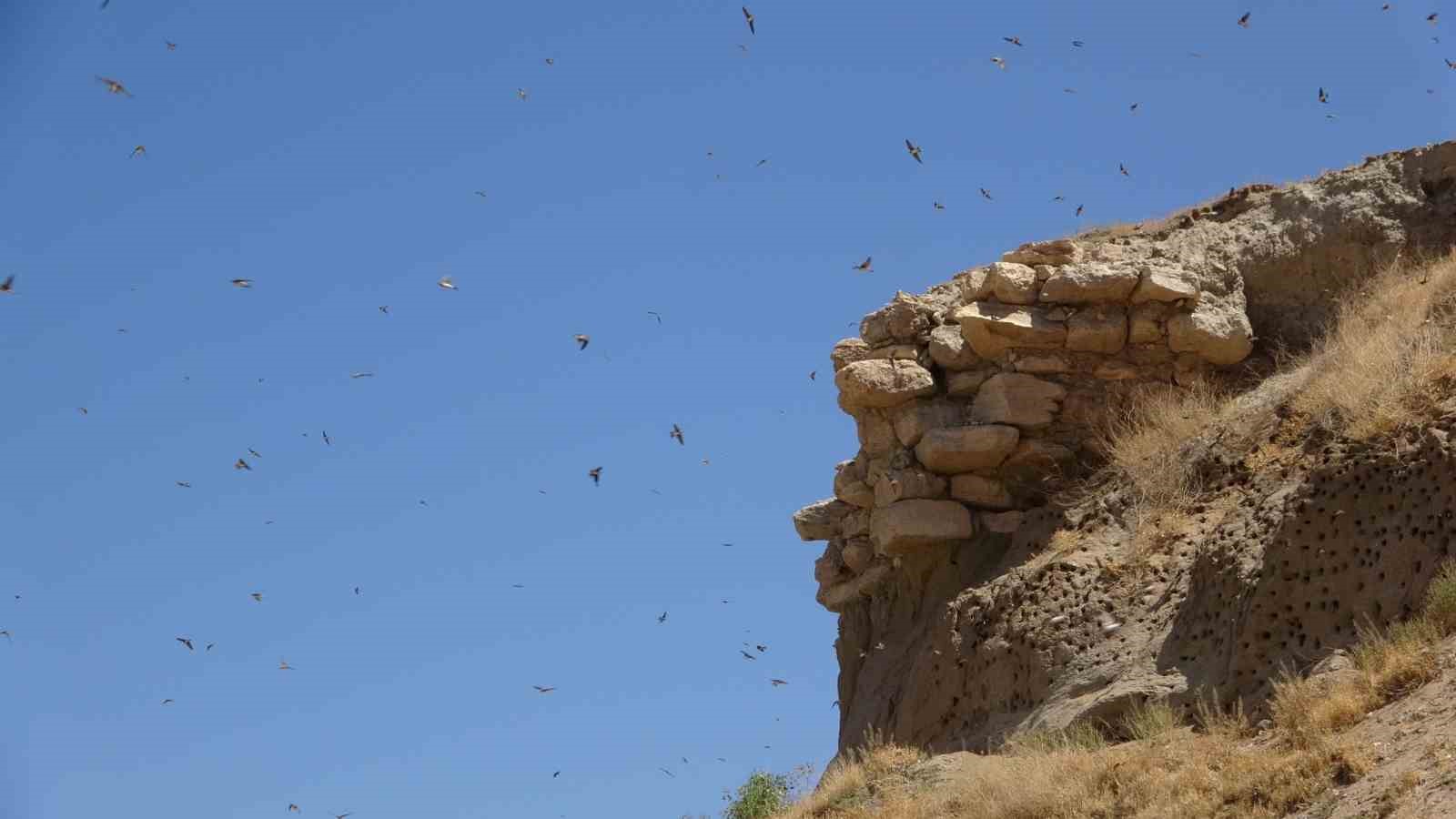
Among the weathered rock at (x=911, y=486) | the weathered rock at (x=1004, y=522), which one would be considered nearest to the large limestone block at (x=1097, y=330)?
the weathered rock at (x=1004, y=522)

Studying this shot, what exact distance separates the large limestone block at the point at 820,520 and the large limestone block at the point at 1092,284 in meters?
3.42

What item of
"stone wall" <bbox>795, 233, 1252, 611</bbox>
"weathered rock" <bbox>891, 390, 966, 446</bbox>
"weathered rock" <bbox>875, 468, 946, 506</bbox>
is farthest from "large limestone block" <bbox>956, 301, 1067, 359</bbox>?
"weathered rock" <bbox>875, 468, 946, 506</bbox>

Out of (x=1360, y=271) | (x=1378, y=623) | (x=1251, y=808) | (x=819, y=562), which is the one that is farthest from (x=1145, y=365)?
(x=1251, y=808)

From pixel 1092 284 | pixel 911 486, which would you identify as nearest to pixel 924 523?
pixel 911 486

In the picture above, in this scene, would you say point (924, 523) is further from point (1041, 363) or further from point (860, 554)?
point (1041, 363)

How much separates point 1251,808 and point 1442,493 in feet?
9.97

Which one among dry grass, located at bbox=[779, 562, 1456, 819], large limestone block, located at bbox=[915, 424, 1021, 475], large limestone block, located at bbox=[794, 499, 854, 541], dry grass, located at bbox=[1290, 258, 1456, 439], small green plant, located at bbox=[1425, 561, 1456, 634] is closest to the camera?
dry grass, located at bbox=[779, 562, 1456, 819]

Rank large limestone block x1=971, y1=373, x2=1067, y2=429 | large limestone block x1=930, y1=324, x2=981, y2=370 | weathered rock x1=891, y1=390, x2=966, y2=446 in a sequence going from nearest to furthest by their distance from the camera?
large limestone block x1=971, y1=373, x2=1067, y2=429 → weathered rock x1=891, y1=390, x2=966, y2=446 → large limestone block x1=930, y1=324, x2=981, y2=370

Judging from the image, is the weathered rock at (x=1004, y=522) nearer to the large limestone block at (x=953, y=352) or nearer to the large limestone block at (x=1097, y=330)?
the large limestone block at (x=953, y=352)

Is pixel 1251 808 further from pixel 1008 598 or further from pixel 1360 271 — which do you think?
pixel 1360 271

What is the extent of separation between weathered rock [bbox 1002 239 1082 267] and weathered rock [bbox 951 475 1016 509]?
2.43 m

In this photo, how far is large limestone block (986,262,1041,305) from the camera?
17.3 metres

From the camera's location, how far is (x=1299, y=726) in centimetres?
1162

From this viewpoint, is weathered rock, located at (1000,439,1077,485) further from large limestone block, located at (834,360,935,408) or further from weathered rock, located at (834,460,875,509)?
weathered rock, located at (834,460,875,509)
